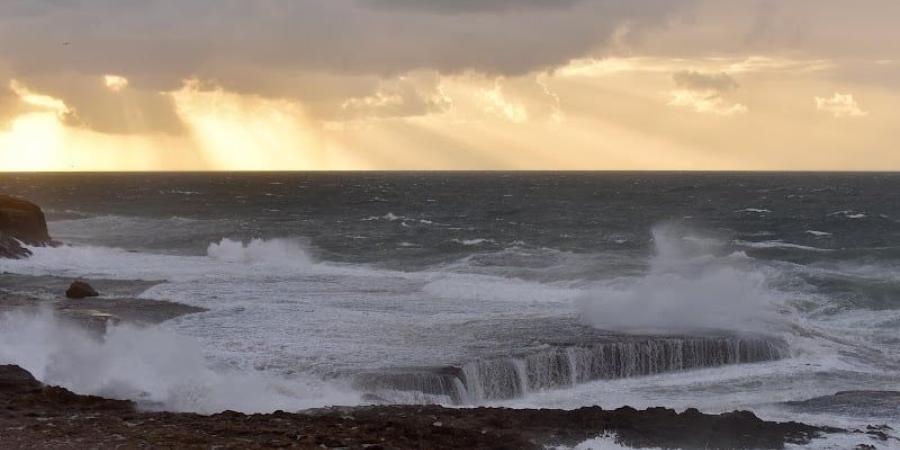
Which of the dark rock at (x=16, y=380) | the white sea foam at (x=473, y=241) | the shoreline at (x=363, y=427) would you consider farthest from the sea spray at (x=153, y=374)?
the white sea foam at (x=473, y=241)

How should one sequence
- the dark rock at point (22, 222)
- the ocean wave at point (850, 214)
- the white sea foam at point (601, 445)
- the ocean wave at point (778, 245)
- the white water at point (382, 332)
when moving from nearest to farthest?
the white sea foam at point (601, 445) → the white water at point (382, 332) → the dark rock at point (22, 222) → the ocean wave at point (778, 245) → the ocean wave at point (850, 214)

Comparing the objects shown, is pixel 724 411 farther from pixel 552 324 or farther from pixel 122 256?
pixel 122 256

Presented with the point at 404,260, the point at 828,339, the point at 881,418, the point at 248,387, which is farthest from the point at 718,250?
the point at 248,387

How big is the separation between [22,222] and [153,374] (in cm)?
3021

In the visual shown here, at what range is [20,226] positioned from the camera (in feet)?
151

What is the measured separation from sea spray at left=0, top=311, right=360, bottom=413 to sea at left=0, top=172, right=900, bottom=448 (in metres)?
0.06

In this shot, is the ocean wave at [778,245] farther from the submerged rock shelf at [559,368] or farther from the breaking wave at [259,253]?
the submerged rock shelf at [559,368]

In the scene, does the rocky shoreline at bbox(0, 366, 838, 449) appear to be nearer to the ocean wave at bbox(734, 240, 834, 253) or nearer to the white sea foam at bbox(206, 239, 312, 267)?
the white sea foam at bbox(206, 239, 312, 267)

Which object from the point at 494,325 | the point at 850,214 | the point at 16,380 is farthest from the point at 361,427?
the point at 850,214

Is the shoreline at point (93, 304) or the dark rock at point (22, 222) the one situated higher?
the dark rock at point (22, 222)

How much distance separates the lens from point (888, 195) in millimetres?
109875

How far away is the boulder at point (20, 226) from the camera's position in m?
43.5

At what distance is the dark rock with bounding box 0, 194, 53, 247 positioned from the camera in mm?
45391

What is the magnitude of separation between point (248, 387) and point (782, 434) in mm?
10458
